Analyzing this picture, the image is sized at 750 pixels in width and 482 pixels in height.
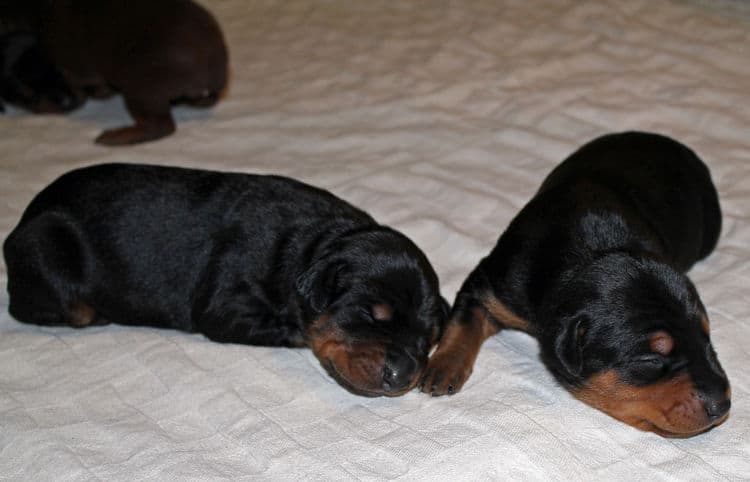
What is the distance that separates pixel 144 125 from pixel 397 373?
2.78 metres

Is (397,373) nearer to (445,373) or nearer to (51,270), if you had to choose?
(445,373)

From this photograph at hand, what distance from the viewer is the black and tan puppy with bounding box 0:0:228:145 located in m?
5.15

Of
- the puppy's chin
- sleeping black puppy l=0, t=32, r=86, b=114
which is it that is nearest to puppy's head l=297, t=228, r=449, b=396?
the puppy's chin

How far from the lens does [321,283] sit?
3383 millimetres

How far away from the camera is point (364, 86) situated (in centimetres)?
586

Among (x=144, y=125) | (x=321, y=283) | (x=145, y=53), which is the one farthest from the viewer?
(x=144, y=125)

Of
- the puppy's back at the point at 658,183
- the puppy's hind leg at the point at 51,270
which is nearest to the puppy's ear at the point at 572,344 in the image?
the puppy's back at the point at 658,183

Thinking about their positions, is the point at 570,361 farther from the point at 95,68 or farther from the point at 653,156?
the point at 95,68

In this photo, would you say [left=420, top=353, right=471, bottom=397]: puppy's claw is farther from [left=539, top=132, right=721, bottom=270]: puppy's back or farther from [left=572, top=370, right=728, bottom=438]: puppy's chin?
[left=539, top=132, right=721, bottom=270]: puppy's back

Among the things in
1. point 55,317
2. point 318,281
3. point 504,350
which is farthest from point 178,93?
point 504,350

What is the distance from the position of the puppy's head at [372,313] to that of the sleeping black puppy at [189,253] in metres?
0.01

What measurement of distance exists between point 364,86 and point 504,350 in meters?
2.74

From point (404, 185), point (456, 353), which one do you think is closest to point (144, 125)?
point (404, 185)

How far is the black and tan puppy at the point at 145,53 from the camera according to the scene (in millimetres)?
5148
